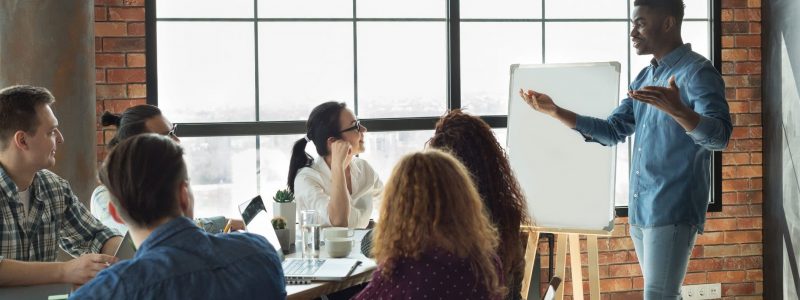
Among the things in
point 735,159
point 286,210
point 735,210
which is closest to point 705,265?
point 735,210

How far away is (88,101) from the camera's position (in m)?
4.00

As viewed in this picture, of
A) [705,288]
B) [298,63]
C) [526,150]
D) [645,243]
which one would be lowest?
[705,288]

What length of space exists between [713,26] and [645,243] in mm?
2184

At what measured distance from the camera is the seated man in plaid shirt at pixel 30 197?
233 centimetres

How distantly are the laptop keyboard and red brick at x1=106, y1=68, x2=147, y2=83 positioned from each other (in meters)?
2.00

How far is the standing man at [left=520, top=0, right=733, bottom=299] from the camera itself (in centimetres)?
303

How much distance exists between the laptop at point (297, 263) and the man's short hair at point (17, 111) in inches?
25.8

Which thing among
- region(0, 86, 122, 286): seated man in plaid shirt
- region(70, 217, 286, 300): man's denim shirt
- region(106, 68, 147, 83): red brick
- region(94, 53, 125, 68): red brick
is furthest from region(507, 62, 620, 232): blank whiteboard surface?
region(70, 217, 286, 300): man's denim shirt

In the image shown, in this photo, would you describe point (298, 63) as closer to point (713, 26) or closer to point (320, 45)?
point (320, 45)

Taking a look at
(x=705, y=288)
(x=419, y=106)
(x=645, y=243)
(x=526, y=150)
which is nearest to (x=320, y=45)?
(x=419, y=106)

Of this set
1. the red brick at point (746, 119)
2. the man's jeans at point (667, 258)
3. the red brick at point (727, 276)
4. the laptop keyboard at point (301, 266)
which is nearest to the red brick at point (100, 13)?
the laptop keyboard at point (301, 266)

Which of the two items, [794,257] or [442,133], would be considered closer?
[442,133]

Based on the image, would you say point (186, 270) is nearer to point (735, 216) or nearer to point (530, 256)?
point (530, 256)

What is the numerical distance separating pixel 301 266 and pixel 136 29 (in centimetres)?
219
